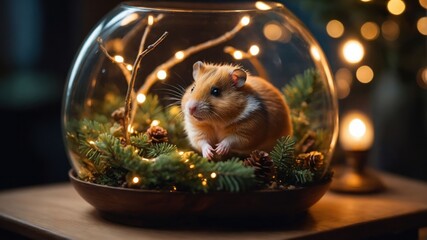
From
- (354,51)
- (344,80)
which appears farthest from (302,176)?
(344,80)

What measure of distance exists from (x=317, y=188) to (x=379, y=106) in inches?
47.0

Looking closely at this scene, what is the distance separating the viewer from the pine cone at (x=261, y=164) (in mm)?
1144

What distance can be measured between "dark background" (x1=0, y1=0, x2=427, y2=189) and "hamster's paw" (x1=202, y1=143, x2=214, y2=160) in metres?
0.91

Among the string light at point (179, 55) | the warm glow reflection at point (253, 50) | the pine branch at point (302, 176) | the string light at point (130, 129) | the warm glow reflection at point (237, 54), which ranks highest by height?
the warm glow reflection at point (253, 50)

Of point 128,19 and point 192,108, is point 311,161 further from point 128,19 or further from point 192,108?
point 128,19

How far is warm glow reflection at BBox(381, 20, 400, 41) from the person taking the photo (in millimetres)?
2020

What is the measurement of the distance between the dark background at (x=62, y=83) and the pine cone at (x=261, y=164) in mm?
928

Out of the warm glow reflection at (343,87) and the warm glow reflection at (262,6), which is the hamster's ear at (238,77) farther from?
the warm glow reflection at (343,87)

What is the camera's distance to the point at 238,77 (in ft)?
3.89

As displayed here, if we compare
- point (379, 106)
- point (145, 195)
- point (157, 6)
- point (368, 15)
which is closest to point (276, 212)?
point (145, 195)

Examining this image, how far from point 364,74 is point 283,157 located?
1.02m

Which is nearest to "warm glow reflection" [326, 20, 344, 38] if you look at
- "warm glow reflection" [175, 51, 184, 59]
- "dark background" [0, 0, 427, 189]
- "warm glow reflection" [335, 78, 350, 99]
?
"dark background" [0, 0, 427, 189]

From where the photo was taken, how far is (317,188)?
1.21 m

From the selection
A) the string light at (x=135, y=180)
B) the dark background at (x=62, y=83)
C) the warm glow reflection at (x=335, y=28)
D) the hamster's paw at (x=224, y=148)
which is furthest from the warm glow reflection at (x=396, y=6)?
the string light at (x=135, y=180)
